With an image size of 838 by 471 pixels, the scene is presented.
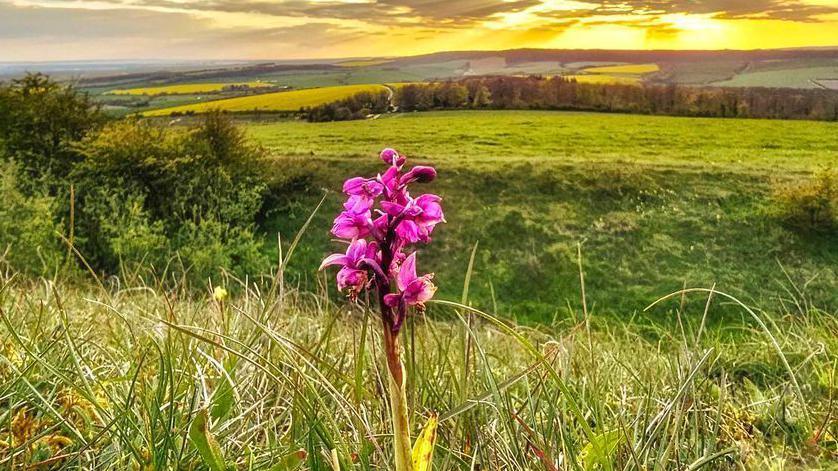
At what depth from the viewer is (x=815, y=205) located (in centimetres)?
1742

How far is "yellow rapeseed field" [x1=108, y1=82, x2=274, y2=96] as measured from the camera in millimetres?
25438

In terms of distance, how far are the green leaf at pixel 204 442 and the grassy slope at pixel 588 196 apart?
562 inches

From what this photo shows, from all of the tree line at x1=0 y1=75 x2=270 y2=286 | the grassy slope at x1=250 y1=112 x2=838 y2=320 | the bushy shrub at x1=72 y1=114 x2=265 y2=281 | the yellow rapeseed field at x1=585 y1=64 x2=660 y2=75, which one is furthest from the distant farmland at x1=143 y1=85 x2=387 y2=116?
the yellow rapeseed field at x1=585 y1=64 x2=660 y2=75

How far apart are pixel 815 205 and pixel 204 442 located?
19.0 meters

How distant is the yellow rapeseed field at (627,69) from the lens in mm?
23328

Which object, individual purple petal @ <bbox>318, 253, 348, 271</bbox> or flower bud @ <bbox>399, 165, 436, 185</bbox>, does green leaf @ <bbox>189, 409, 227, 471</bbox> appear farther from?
flower bud @ <bbox>399, 165, 436, 185</bbox>

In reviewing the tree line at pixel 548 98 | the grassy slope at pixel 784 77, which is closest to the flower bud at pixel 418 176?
the tree line at pixel 548 98

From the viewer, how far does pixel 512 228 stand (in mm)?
20094

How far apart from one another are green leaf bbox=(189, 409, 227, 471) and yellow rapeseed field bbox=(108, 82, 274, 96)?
25111 millimetres

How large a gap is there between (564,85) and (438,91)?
162 inches

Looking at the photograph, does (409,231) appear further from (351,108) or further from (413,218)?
(351,108)

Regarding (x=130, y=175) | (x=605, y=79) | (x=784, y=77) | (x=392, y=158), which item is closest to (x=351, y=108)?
(x=605, y=79)

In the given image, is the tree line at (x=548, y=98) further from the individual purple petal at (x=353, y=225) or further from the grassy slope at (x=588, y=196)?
the individual purple petal at (x=353, y=225)

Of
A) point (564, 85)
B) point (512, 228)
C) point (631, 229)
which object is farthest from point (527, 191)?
point (564, 85)
